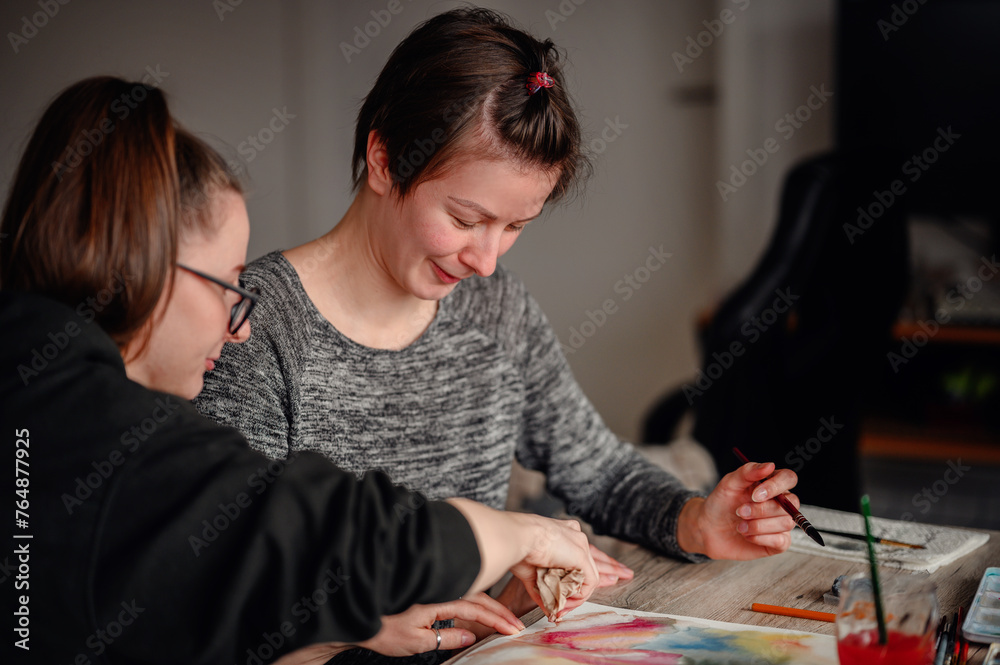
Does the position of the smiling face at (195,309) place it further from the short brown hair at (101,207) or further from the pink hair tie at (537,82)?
the pink hair tie at (537,82)

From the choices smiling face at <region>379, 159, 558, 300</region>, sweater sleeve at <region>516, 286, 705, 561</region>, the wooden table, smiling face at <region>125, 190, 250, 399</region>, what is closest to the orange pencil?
the wooden table

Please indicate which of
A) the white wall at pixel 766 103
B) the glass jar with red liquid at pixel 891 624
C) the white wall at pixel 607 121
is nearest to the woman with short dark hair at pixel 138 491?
the glass jar with red liquid at pixel 891 624

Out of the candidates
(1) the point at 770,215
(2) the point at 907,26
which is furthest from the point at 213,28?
(2) the point at 907,26

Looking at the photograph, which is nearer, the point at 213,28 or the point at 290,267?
the point at 290,267

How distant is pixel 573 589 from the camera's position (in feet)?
2.80

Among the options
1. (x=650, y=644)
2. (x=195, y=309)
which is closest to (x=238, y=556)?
(x=195, y=309)

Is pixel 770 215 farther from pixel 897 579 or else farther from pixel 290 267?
pixel 897 579

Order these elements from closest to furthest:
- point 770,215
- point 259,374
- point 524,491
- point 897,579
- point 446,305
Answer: point 897,579, point 259,374, point 446,305, point 524,491, point 770,215

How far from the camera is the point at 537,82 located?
1060 mm

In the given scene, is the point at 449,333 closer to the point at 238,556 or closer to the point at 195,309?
the point at 195,309

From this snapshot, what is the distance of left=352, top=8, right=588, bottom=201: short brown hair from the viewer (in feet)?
3.36

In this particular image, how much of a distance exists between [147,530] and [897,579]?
57 cm

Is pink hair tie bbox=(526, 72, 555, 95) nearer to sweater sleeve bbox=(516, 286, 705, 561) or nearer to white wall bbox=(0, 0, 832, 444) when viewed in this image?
sweater sleeve bbox=(516, 286, 705, 561)

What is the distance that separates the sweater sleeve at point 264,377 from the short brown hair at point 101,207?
32 cm
